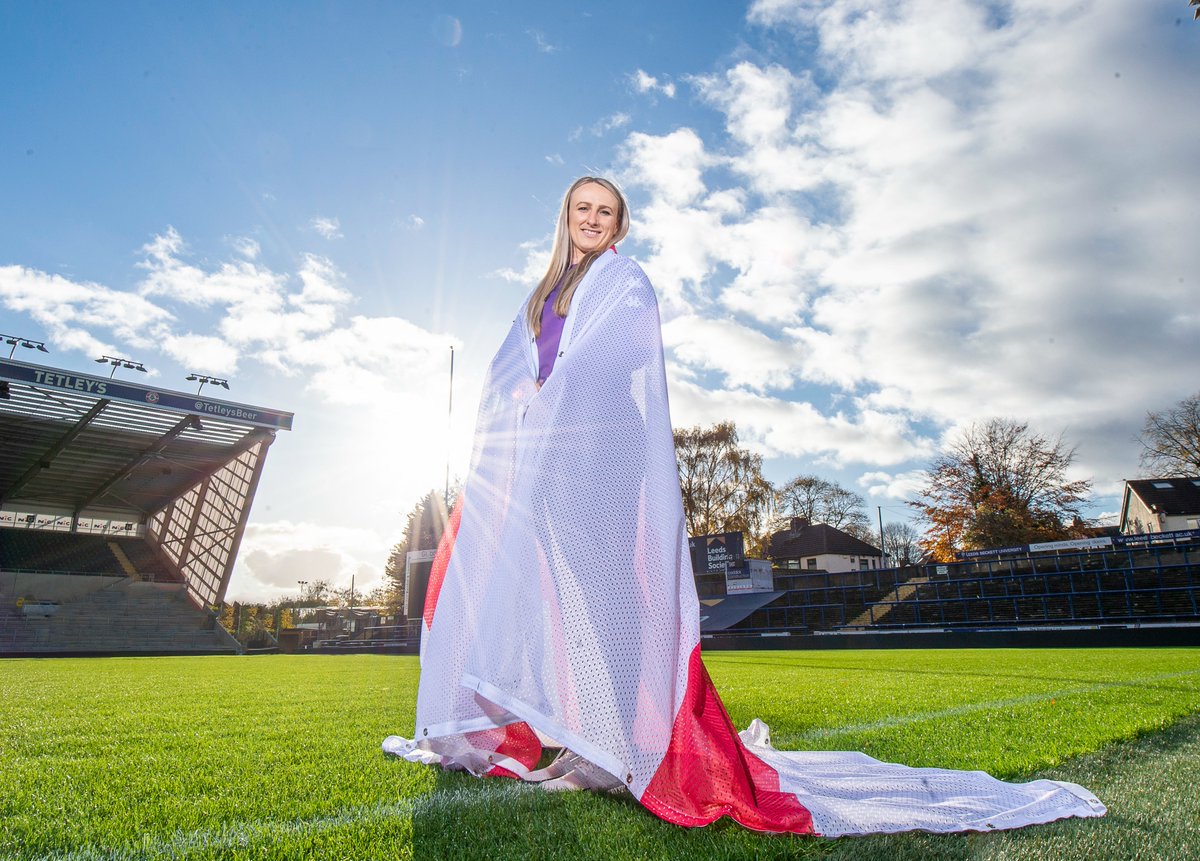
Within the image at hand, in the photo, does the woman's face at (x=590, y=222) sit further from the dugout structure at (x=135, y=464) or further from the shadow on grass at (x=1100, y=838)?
the dugout structure at (x=135, y=464)

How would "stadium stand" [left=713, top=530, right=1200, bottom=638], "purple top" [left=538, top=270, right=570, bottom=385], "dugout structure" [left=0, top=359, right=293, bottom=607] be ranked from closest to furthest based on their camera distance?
"purple top" [left=538, top=270, right=570, bottom=385] → "stadium stand" [left=713, top=530, right=1200, bottom=638] → "dugout structure" [left=0, top=359, right=293, bottom=607]

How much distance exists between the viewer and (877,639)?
1916 cm

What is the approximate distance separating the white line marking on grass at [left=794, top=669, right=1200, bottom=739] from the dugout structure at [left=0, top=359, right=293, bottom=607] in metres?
26.3

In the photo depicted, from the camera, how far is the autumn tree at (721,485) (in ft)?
115

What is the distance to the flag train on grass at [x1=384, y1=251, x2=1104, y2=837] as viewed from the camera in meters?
1.80

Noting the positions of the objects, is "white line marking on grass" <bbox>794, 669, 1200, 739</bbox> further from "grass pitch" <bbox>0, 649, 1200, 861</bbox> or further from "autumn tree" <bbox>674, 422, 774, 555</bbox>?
"autumn tree" <bbox>674, 422, 774, 555</bbox>

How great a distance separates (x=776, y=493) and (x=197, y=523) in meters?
31.0

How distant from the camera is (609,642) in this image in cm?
192

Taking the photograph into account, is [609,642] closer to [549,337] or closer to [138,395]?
[549,337]

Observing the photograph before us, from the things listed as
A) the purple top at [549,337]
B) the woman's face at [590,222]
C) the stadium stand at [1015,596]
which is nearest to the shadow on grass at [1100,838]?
the purple top at [549,337]

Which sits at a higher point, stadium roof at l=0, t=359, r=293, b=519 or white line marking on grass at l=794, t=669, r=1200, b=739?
stadium roof at l=0, t=359, r=293, b=519

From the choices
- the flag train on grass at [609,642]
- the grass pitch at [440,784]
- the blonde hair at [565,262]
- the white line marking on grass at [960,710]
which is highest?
the blonde hair at [565,262]

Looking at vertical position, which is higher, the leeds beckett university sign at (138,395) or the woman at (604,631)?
the leeds beckett university sign at (138,395)

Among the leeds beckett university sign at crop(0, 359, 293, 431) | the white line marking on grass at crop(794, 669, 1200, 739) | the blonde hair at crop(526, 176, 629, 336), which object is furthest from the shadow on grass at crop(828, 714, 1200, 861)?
the leeds beckett university sign at crop(0, 359, 293, 431)
